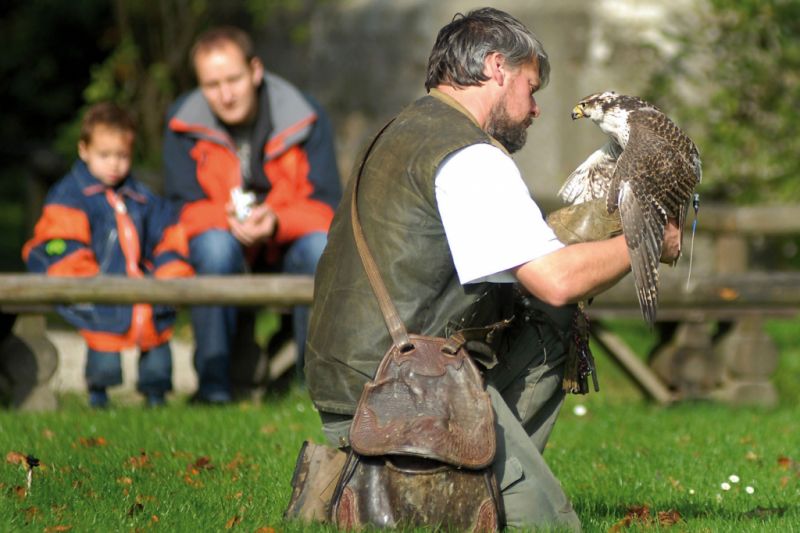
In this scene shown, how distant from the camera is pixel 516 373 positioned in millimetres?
4266

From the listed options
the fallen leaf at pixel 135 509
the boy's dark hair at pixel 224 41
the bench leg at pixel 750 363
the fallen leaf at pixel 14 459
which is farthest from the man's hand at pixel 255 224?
the bench leg at pixel 750 363

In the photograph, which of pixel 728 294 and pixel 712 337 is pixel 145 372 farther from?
pixel 712 337

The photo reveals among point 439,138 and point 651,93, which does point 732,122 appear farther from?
point 439,138

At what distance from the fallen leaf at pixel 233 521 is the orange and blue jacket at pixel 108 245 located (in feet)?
9.46

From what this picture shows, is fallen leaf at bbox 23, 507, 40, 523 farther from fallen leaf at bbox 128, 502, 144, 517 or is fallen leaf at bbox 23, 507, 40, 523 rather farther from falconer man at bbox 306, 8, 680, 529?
falconer man at bbox 306, 8, 680, 529

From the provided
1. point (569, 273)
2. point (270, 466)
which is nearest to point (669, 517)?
point (569, 273)

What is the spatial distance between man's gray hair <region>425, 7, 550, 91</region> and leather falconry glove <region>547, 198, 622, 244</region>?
1.55 ft

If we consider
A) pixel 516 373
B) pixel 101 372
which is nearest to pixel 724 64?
pixel 101 372

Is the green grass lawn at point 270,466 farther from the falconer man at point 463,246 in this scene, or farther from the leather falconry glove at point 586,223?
the leather falconry glove at point 586,223

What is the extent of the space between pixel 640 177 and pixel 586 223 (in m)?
0.23

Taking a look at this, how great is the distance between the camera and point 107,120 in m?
7.07

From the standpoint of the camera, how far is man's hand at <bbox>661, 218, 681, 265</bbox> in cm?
416

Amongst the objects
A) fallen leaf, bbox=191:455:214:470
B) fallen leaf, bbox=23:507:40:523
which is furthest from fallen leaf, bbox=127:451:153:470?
fallen leaf, bbox=23:507:40:523

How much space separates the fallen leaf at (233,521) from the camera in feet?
13.4
